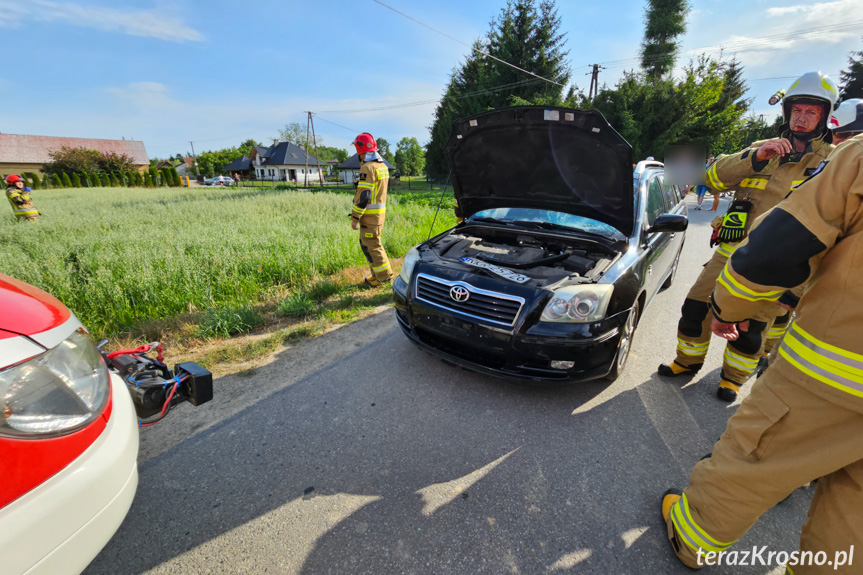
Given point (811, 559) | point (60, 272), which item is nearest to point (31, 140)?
point (60, 272)

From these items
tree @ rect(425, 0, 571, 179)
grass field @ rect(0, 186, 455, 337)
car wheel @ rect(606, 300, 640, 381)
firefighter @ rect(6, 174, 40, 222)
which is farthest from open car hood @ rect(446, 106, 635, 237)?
tree @ rect(425, 0, 571, 179)

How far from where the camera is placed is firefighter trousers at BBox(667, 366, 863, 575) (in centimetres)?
113

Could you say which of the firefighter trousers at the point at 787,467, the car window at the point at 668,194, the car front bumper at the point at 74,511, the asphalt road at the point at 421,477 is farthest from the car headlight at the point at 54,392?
the car window at the point at 668,194

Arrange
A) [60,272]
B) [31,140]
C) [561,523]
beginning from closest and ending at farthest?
[561,523] → [60,272] → [31,140]

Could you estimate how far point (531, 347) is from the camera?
7.76ft

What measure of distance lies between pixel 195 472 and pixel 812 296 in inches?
118

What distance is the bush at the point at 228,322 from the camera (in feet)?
12.1

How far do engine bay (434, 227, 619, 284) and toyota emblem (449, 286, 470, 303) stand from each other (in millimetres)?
415

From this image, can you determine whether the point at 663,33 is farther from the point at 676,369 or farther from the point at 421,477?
the point at 421,477

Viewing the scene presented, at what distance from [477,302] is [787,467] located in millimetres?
1659

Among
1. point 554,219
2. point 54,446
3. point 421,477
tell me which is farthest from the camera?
point 554,219

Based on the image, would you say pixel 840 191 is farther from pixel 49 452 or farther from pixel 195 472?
pixel 195 472

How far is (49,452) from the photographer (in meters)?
1.05

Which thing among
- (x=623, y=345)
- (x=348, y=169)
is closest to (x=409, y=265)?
(x=623, y=345)
